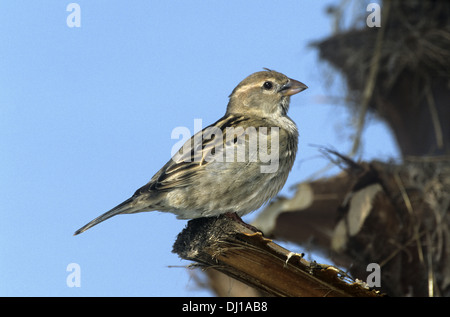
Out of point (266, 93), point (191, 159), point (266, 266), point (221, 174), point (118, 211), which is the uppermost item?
point (266, 93)

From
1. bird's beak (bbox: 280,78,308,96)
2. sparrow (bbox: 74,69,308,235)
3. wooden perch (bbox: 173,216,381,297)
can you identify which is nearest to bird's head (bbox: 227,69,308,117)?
bird's beak (bbox: 280,78,308,96)

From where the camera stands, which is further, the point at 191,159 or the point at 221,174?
the point at 191,159

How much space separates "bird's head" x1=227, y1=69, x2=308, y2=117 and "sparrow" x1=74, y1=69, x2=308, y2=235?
0.45m

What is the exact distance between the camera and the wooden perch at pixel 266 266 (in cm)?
332

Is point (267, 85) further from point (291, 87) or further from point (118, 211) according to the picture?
point (118, 211)

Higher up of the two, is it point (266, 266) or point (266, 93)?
point (266, 93)

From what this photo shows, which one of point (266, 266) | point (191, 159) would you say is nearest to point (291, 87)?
point (191, 159)

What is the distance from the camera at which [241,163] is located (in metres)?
4.37

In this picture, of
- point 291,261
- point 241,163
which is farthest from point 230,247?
point 241,163

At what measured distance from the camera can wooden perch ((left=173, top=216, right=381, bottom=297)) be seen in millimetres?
3324

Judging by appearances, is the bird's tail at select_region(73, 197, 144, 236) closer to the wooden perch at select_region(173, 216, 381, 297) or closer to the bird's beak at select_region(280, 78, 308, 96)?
the wooden perch at select_region(173, 216, 381, 297)

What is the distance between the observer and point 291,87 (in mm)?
5285

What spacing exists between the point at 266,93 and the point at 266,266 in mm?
2187
